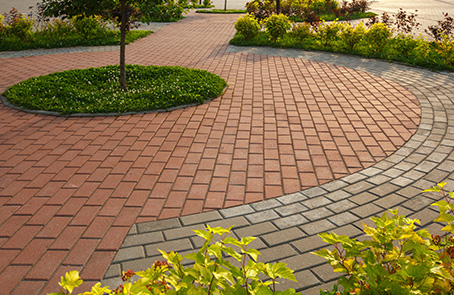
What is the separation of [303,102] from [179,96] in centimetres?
233

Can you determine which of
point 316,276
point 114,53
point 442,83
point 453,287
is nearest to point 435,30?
point 442,83

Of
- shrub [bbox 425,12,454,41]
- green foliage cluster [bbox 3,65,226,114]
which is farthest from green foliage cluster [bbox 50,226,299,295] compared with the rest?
shrub [bbox 425,12,454,41]

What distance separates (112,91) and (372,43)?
7439mm

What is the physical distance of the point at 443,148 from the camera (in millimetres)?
4992

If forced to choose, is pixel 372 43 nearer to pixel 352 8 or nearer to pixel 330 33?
pixel 330 33

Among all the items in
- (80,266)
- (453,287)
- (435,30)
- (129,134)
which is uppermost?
(435,30)

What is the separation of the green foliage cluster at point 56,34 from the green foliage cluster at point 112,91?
14.1ft

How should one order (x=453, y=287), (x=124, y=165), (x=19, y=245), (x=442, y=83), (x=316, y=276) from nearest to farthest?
(x=453, y=287), (x=316, y=276), (x=19, y=245), (x=124, y=165), (x=442, y=83)

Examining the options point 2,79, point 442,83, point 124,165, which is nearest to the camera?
point 124,165

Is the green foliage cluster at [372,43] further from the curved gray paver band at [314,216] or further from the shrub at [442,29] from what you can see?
the curved gray paver band at [314,216]

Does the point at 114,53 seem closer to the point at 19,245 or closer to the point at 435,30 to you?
the point at 19,245

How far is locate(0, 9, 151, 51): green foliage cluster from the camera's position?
1168 centimetres

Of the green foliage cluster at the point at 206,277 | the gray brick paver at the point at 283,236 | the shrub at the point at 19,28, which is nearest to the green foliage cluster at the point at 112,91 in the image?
the gray brick paver at the point at 283,236

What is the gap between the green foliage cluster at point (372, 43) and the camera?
9236 mm
